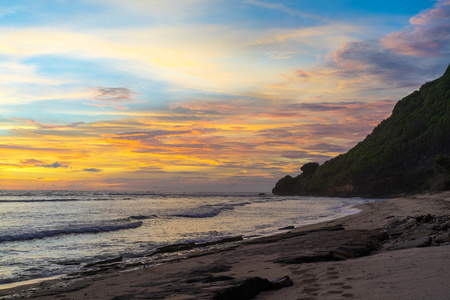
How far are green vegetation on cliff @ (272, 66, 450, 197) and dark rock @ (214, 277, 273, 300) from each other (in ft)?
272

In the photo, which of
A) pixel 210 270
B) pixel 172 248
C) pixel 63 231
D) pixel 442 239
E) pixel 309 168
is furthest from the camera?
pixel 309 168

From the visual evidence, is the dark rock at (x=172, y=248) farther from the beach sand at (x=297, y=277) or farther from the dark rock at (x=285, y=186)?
the dark rock at (x=285, y=186)

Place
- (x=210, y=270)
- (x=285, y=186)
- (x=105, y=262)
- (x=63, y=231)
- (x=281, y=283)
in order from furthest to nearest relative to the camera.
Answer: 1. (x=285, y=186)
2. (x=63, y=231)
3. (x=105, y=262)
4. (x=210, y=270)
5. (x=281, y=283)

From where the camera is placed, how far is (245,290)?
5.54 m

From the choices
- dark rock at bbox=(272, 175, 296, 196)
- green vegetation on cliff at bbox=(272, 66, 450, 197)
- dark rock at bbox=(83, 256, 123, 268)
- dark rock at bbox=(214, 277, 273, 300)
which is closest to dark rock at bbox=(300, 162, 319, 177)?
dark rock at bbox=(272, 175, 296, 196)

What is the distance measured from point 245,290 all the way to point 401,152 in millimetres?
107333

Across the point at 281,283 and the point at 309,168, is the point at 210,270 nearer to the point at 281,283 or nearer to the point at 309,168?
the point at 281,283

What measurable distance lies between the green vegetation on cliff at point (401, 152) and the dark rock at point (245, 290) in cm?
8279

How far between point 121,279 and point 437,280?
676 cm

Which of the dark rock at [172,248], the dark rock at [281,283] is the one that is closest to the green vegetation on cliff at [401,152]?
the dark rock at [172,248]

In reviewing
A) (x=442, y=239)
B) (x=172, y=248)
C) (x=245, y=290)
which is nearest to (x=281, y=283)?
(x=245, y=290)

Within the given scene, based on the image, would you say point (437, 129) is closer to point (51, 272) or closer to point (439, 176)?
point (439, 176)

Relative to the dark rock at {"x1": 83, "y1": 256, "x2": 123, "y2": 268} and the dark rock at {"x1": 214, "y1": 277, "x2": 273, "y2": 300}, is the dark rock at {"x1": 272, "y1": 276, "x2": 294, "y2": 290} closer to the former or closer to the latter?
the dark rock at {"x1": 214, "y1": 277, "x2": 273, "y2": 300}

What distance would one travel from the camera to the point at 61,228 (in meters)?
20.2
